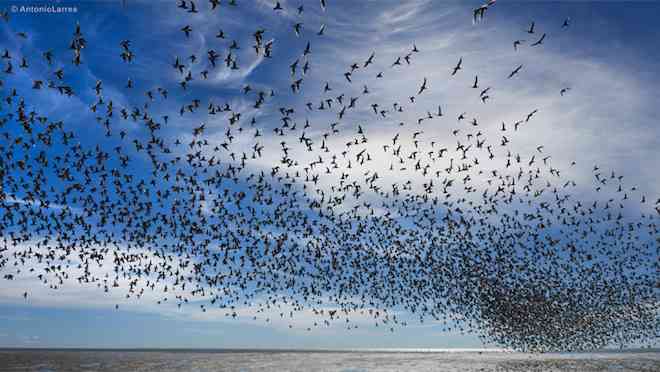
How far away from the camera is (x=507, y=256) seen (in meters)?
64.9

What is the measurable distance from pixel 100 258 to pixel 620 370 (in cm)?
5584

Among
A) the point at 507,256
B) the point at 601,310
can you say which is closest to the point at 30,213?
the point at 507,256

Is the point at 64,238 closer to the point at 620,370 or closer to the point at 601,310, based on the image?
the point at 620,370

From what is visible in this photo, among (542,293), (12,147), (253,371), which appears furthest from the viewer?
(542,293)

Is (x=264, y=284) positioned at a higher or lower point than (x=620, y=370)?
higher

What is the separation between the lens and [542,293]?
259 feet

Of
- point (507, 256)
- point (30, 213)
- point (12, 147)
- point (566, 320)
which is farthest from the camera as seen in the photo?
point (566, 320)

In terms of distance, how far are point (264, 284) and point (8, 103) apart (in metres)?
30.9

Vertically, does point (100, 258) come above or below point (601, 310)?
above

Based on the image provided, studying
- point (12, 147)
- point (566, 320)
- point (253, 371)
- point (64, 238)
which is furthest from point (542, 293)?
point (12, 147)

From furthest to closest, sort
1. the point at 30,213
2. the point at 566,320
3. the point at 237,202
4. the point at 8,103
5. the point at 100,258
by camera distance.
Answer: the point at 566,320 → the point at 100,258 → the point at 237,202 → the point at 30,213 → the point at 8,103

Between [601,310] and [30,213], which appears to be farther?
[601,310]

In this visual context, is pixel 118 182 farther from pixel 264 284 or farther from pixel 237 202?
pixel 264 284

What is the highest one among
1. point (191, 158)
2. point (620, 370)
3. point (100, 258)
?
point (191, 158)
